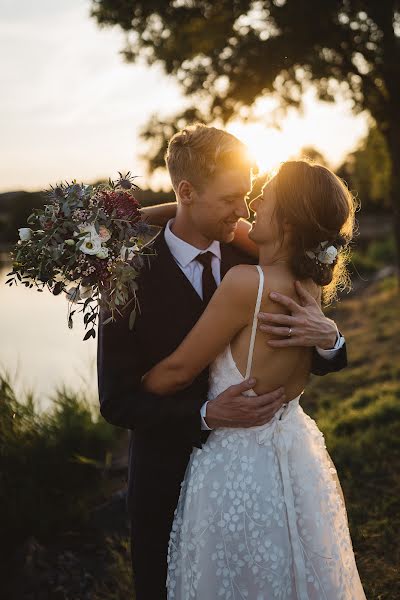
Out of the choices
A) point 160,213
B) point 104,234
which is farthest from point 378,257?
point 104,234

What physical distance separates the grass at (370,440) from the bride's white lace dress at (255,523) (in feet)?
4.13

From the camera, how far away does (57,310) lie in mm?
19188

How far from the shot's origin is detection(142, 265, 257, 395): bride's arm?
2291 millimetres

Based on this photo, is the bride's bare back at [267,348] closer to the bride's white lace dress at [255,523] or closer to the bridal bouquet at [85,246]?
the bride's white lace dress at [255,523]

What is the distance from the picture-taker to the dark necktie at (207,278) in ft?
8.91

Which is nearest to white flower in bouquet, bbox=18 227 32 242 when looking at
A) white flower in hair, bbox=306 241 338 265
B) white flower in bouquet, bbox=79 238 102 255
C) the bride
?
white flower in bouquet, bbox=79 238 102 255

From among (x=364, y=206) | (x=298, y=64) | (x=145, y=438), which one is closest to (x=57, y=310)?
(x=298, y=64)

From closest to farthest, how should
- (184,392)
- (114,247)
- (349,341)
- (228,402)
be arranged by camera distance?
(114,247), (228,402), (184,392), (349,341)

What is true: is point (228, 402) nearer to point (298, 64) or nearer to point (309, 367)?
point (309, 367)

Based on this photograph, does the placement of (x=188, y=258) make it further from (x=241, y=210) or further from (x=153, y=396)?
(x=153, y=396)

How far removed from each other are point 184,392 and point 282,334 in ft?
1.63

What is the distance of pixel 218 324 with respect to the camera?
2.29 m

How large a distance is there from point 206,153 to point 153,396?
110cm

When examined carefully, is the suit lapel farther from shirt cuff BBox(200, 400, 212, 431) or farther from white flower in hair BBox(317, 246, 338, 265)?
white flower in hair BBox(317, 246, 338, 265)
